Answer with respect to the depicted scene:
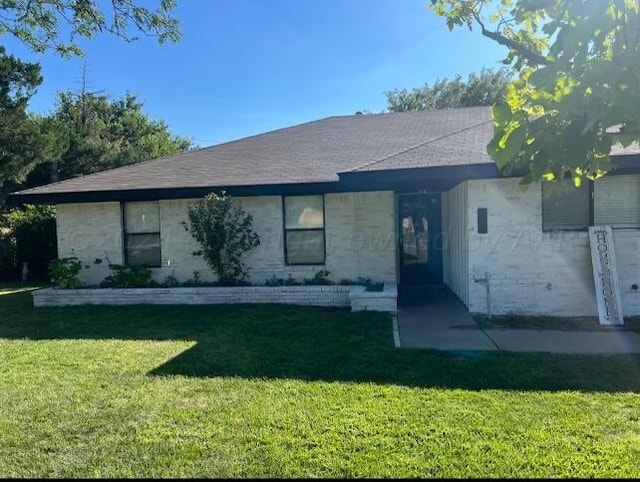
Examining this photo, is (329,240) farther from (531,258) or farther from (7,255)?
(7,255)

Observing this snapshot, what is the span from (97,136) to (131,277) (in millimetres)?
21604

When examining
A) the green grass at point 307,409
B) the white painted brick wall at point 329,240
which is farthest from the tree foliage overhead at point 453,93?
the green grass at point 307,409

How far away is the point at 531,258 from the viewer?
7.57 meters

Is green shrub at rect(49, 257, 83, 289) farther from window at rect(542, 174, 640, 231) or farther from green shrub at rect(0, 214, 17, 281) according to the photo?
window at rect(542, 174, 640, 231)

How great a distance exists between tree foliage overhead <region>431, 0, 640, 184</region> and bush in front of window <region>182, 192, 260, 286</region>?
768 cm

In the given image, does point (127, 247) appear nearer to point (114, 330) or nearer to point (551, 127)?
point (114, 330)

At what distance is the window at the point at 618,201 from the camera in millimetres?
7426

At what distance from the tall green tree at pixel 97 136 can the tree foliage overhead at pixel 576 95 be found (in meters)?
16.5

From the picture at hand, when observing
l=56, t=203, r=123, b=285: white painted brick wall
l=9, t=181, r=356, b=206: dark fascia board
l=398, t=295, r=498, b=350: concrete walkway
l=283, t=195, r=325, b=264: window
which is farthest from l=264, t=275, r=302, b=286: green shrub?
l=56, t=203, r=123, b=285: white painted brick wall

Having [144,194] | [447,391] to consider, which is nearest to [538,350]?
[447,391]

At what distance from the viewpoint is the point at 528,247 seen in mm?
7559

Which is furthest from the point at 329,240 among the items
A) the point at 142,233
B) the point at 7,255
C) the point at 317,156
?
the point at 7,255

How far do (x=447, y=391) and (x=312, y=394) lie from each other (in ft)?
4.23

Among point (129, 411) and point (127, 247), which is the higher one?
point (127, 247)
